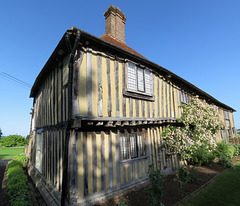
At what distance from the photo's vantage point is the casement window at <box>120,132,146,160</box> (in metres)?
5.38

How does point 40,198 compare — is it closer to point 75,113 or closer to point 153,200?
point 75,113

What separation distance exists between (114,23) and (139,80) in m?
5.11

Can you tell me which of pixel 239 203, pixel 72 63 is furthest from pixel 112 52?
pixel 239 203

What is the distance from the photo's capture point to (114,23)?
8.64 meters

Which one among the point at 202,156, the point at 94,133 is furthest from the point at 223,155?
the point at 94,133

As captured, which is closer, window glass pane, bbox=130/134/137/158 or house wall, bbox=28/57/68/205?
house wall, bbox=28/57/68/205

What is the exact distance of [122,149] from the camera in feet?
17.5

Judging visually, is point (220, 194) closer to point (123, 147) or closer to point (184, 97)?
point (123, 147)

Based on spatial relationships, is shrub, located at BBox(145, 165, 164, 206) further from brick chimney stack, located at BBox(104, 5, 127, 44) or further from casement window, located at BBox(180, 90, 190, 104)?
brick chimney stack, located at BBox(104, 5, 127, 44)

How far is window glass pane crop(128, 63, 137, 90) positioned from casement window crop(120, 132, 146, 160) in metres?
2.11

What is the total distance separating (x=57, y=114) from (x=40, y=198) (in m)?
3.39

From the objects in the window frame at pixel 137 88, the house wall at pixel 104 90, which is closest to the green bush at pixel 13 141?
the house wall at pixel 104 90

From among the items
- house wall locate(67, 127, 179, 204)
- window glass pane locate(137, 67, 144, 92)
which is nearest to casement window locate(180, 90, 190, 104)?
window glass pane locate(137, 67, 144, 92)

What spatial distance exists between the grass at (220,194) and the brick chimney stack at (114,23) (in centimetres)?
921
